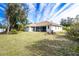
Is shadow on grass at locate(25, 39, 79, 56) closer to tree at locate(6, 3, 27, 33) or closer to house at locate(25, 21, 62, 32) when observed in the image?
house at locate(25, 21, 62, 32)

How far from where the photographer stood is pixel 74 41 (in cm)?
220

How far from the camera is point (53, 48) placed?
2205 mm

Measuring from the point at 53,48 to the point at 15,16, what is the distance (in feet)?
2.12

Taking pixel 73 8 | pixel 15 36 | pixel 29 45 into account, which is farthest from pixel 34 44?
pixel 73 8

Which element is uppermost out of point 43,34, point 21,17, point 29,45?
point 21,17

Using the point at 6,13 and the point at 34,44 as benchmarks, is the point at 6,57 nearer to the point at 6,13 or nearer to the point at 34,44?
the point at 34,44

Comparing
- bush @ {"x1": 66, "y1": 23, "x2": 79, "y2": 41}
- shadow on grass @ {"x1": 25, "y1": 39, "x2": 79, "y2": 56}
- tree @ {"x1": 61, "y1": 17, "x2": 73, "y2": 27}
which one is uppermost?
tree @ {"x1": 61, "y1": 17, "x2": 73, "y2": 27}

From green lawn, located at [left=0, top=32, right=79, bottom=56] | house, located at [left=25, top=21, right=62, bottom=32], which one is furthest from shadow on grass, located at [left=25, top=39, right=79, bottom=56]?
house, located at [left=25, top=21, right=62, bottom=32]

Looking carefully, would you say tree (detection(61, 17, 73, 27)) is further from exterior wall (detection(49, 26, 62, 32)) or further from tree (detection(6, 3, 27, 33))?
tree (detection(6, 3, 27, 33))

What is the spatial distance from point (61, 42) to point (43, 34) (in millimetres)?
255

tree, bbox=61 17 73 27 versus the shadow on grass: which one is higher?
tree, bbox=61 17 73 27

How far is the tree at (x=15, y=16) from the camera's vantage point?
7.35 ft

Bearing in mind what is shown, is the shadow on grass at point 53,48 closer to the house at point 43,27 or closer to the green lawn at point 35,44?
the green lawn at point 35,44

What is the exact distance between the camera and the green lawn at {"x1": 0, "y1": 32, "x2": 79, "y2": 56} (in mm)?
2186
